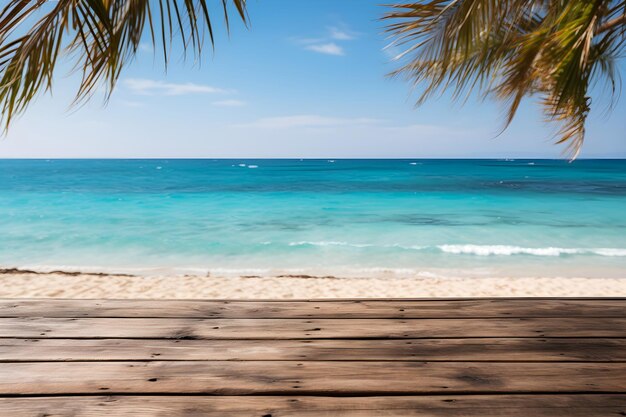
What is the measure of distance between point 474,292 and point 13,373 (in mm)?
5735

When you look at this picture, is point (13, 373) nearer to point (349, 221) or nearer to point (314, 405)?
point (314, 405)

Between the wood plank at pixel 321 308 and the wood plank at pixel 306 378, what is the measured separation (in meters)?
0.58

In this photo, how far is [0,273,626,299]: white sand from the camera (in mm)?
6090

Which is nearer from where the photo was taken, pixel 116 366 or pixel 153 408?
pixel 153 408

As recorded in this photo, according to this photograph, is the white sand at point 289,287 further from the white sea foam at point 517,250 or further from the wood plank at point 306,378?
the wood plank at point 306,378

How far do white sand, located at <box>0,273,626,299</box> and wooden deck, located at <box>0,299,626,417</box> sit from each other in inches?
140

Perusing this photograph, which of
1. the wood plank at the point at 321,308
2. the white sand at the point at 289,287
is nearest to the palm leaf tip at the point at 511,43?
the wood plank at the point at 321,308

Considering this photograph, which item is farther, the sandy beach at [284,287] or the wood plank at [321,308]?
the sandy beach at [284,287]

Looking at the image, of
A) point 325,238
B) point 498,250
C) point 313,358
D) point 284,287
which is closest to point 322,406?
point 313,358

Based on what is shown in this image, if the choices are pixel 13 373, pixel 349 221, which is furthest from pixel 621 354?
pixel 349 221

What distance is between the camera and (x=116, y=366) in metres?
1.69

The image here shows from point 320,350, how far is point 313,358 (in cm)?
9

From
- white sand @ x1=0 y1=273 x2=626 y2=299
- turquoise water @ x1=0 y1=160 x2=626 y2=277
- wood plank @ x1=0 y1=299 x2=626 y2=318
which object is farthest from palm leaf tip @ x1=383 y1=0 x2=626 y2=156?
turquoise water @ x1=0 y1=160 x2=626 y2=277

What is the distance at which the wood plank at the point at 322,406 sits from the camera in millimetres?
1369
